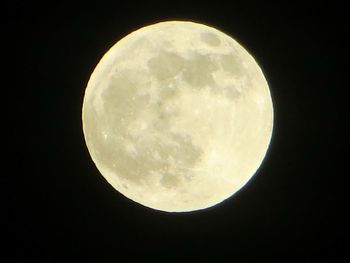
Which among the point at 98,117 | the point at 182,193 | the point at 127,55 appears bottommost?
the point at 182,193

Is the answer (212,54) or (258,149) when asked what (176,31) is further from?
(258,149)

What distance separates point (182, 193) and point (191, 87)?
3.82 feet

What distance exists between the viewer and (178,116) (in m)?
8.23

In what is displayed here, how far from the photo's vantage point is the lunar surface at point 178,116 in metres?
8.27

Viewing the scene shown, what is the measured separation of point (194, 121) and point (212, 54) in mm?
773

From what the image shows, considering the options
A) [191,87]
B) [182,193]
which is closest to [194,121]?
[191,87]

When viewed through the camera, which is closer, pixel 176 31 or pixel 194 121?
pixel 194 121

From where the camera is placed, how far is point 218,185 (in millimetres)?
8656

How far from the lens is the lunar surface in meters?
8.27

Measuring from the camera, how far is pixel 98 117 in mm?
8719

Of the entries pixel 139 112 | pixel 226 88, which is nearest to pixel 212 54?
pixel 226 88

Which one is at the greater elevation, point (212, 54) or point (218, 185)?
point (212, 54)

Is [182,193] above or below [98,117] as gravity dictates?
below

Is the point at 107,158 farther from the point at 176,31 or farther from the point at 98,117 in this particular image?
the point at 176,31
